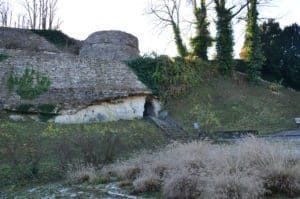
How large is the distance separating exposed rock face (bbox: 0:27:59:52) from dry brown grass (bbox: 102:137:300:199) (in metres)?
Result: 28.6

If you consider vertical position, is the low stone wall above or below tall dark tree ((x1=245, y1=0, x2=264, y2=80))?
below

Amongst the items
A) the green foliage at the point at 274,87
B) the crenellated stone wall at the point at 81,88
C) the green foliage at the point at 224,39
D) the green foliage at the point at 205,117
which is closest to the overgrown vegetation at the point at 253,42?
the green foliage at the point at 274,87

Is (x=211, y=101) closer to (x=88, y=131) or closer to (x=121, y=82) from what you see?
(x=121, y=82)

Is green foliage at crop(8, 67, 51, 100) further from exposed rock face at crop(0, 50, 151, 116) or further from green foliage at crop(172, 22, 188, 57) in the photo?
green foliage at crop(172, 22, 188, 57)

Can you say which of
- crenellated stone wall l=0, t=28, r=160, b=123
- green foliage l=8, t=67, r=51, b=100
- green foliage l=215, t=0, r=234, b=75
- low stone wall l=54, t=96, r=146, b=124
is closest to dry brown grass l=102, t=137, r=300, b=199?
low stone wall l=54, t=96, r=146, b=124

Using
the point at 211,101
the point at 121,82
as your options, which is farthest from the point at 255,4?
→ the point at 121,82

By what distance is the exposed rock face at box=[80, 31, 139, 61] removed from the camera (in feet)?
133

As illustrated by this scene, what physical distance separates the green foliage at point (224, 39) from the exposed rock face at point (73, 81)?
9221 millimetres

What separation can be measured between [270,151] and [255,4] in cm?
2961

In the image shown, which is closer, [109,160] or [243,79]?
[109,160]

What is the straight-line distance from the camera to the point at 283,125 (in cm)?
3061

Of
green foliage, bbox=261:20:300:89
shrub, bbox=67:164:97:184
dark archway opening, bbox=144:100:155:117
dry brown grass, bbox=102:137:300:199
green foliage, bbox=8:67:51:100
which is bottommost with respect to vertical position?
shrub, bbox=67:164:97:184

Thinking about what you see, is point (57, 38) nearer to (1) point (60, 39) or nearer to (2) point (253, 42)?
(1) point (60, 39)

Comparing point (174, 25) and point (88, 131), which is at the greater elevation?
point (174, 25)
